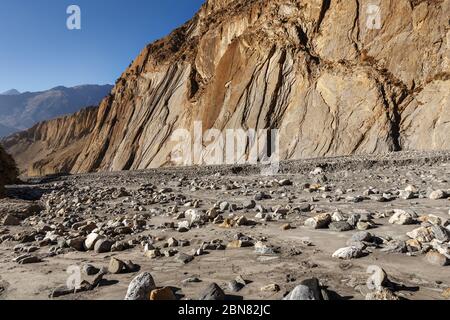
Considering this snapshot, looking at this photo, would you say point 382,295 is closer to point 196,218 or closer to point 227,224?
point 227,224

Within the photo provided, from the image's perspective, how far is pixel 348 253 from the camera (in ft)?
15.3

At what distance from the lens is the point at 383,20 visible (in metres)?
30.6

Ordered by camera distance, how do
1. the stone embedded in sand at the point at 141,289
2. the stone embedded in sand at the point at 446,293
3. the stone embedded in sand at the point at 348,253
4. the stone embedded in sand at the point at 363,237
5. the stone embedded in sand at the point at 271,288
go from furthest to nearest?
the stone embedded in sand at the point at 363,237, the stone embedded in sand at the point at 348,253, the stone embedded in sand at the point at 271,288, the stone embedded in sand at the point at 141,289, the stone embedded in sand at the point at 446,293

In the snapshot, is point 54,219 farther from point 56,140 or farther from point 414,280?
point 56,140

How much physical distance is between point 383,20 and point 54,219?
29.3 metres

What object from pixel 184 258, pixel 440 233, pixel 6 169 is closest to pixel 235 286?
pixel 184 258

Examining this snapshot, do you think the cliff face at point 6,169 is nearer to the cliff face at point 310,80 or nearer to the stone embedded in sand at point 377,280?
the cliff face at point 310,80

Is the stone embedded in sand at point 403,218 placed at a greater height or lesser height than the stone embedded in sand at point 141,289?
greater

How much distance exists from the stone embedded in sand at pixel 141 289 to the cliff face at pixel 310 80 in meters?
25.3

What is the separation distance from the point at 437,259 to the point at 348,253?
0.92 meters

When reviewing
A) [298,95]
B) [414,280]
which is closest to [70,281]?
[414,280]

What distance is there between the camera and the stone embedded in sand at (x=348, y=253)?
4648mm

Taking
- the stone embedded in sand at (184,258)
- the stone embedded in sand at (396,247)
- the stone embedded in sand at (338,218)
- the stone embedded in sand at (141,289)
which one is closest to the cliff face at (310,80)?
the stone embedded in sand at (338,218)

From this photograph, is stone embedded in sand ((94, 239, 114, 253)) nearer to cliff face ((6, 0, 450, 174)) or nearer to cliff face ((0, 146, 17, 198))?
cliff face ((0, 146, 17, 198))
